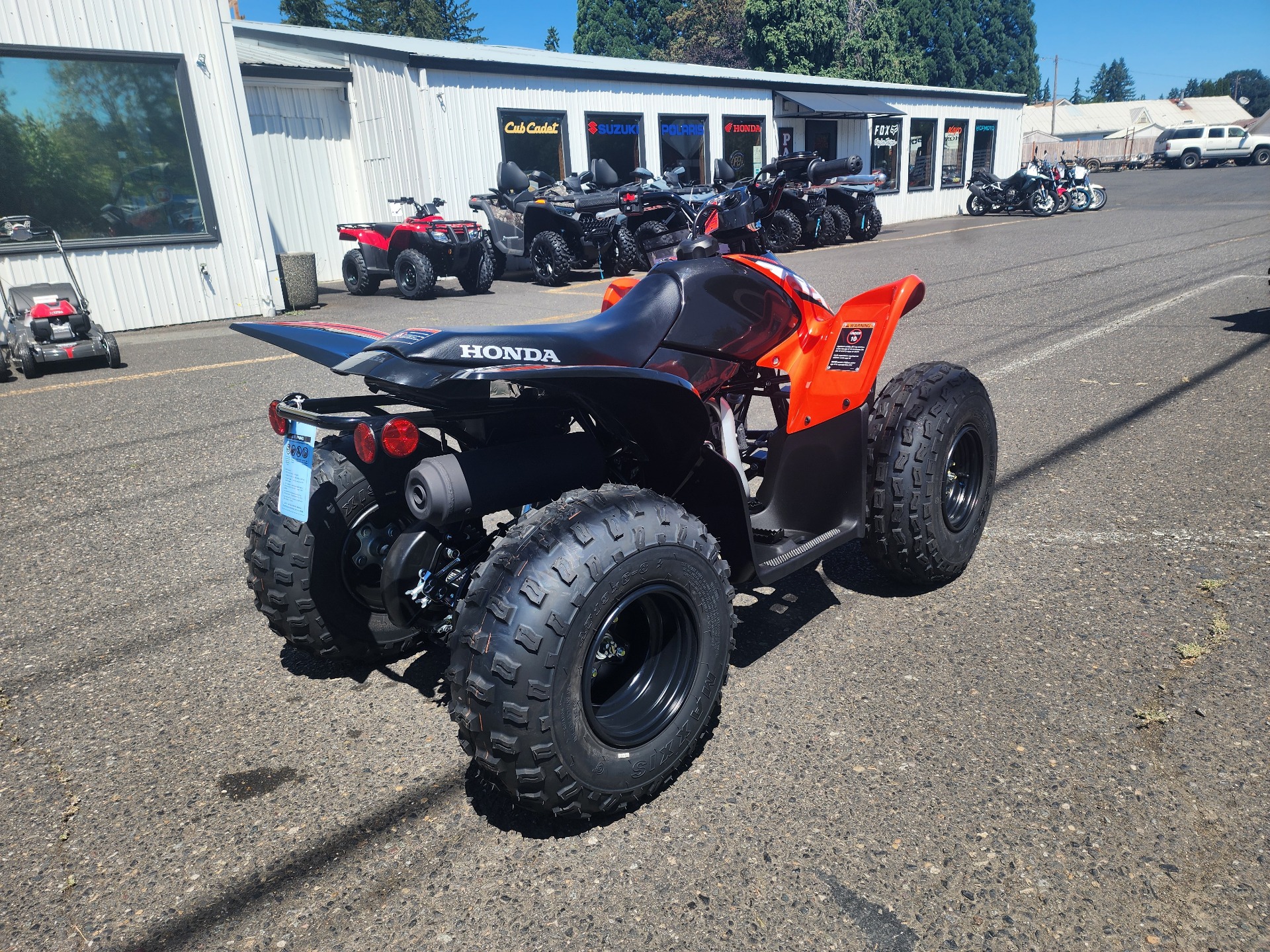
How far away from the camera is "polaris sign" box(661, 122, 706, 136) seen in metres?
21.7

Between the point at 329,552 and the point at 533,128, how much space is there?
17813 mm

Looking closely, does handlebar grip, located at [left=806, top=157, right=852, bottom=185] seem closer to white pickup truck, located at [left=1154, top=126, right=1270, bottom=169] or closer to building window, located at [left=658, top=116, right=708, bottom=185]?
building window, located at [left=658, top=116, right=708, bottom=185]

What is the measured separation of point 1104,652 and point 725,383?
1.65 m

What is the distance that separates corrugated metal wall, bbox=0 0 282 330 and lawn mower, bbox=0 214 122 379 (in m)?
2.01

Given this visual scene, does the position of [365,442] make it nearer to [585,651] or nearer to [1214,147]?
Answer: [585,651]

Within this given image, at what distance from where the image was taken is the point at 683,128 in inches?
869

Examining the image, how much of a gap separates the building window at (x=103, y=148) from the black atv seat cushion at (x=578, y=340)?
1130 centimetres

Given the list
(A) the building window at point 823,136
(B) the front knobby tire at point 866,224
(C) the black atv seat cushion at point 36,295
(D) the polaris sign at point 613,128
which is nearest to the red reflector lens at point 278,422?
(C) the black atv seat cushion at point 36,295

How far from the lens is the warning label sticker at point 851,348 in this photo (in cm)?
315

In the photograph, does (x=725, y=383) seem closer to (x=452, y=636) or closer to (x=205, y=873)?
(x=452, y=636)

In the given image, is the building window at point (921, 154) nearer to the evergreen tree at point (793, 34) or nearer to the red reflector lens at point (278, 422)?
the evergreen tree at point (793, 34)

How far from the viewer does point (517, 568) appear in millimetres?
2133

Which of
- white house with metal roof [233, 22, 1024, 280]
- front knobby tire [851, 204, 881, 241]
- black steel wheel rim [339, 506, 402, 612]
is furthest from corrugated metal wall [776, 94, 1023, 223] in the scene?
black steel wheel rim [339, 506, 402, 612]

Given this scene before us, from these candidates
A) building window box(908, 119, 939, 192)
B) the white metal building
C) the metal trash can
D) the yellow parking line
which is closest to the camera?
the yellow parking line
